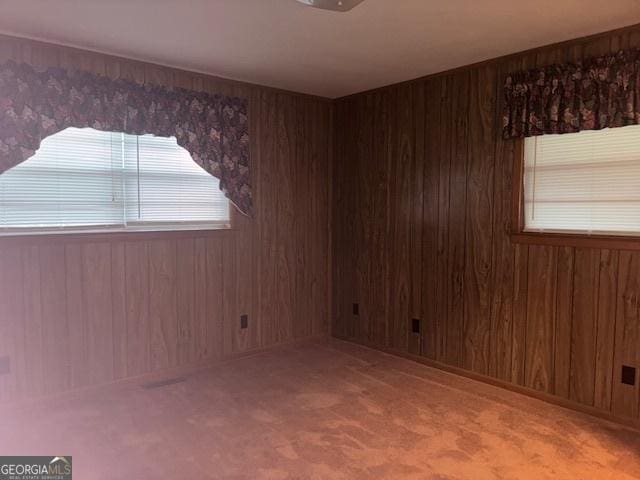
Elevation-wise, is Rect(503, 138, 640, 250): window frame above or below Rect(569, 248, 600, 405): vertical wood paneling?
above

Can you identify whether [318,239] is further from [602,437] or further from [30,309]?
[602,437]

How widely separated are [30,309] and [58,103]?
51.8 inches

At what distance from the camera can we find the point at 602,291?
291 cm

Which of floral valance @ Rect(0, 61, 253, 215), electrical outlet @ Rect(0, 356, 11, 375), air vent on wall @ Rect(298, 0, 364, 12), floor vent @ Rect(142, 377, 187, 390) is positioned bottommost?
floor vent @ Rect(142, 377, 187, 390)

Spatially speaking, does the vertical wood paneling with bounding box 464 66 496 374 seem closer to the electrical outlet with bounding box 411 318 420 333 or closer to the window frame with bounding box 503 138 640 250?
the window frame with bounding box 503 138 640 250

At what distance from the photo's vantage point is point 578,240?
117 inches

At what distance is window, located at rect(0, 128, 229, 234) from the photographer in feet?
9.84

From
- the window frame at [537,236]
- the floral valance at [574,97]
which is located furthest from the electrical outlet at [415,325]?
the floral valance at [574,97]

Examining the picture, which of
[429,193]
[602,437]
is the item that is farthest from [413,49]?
[602,437]

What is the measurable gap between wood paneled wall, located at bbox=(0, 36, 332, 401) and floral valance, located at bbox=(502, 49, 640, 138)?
1.88 m

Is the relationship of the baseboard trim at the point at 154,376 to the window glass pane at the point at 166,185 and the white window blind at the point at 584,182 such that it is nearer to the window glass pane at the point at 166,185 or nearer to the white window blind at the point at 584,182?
the window glass pane at the point at 166,185

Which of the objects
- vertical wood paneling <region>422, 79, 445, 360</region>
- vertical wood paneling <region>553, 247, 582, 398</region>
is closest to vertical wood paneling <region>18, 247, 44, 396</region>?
vertical wood paneling <region>422, 79, 445, 360</region>

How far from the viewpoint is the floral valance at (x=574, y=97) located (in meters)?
2.72

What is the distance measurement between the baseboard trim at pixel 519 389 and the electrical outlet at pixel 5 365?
275 centimetres
